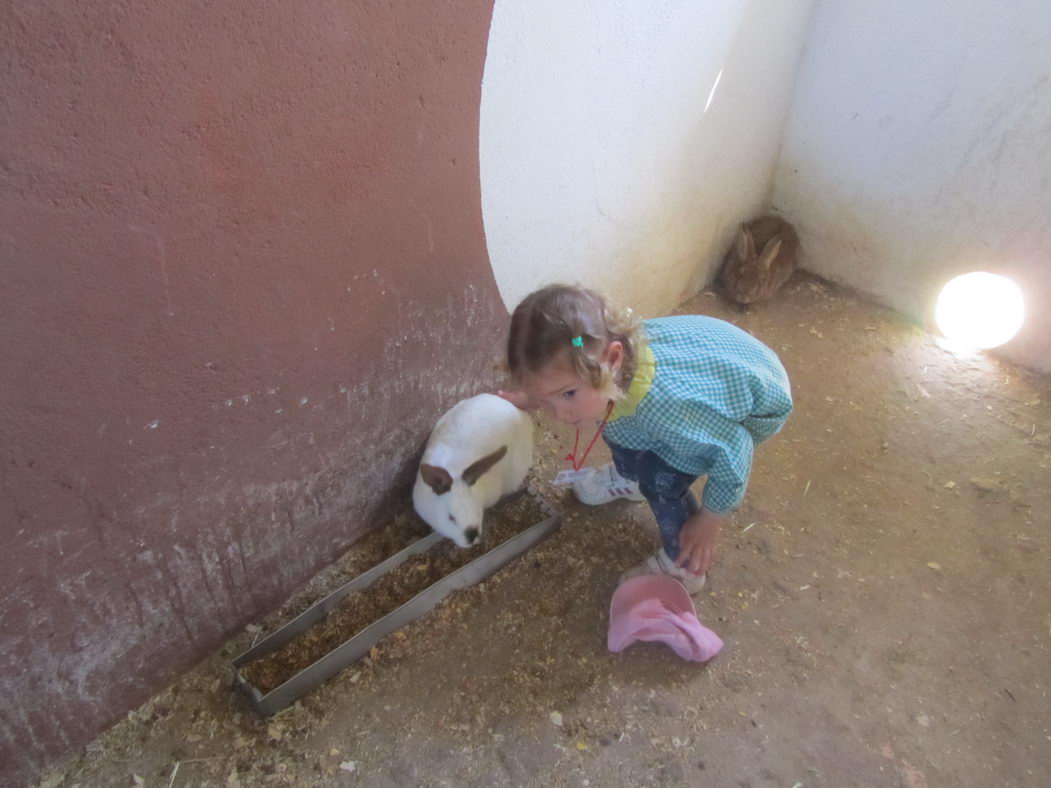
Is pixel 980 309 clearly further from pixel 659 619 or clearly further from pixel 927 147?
pixel 659 619

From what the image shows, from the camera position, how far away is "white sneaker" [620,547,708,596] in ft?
6.40

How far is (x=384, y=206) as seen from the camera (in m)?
1.53

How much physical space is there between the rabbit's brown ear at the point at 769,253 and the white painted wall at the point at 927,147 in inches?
10.6

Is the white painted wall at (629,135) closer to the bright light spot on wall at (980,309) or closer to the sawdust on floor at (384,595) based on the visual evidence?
the sawdust on floor at (384,595)

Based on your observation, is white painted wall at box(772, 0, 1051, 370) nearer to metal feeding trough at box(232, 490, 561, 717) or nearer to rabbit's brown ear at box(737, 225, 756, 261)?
rabbit's brown ear at box(737, 225, 756, 261)

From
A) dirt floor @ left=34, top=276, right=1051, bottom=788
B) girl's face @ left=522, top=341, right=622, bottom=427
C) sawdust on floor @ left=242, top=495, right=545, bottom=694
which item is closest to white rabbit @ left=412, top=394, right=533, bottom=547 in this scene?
sawdust on floor @ left=242, top=495, right=545, bottom=694

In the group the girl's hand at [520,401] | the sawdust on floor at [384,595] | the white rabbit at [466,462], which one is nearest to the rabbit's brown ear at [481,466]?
the white rabbit at [466,462]

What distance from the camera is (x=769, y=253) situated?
9.56 feet

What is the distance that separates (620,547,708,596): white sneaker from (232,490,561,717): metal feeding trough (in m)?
0.26

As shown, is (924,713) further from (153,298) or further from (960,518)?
(153,298)

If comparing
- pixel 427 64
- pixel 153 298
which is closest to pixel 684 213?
pixel 427 64

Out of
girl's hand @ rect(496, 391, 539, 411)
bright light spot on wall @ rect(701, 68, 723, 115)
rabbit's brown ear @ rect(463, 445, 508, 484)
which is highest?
bright light spot on wall @ rect(701, 68, 723, 115)

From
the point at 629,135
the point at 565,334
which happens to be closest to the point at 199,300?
the point at 565,334

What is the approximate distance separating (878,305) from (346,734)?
2.53 metres
